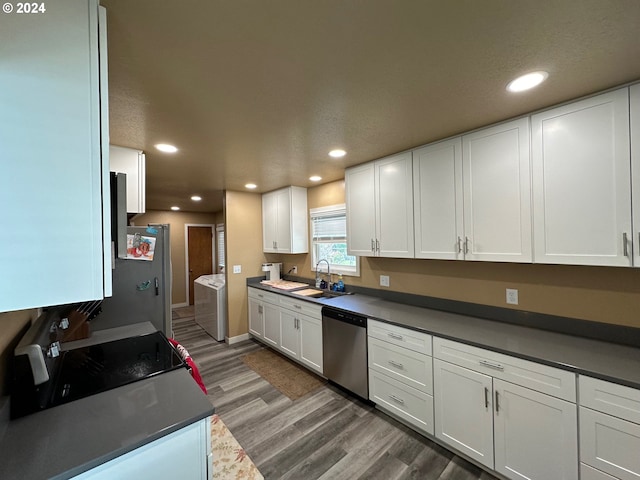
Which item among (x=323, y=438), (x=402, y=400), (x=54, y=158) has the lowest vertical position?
(x=323, y=438)

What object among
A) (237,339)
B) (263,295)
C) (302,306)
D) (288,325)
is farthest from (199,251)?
(302,306)

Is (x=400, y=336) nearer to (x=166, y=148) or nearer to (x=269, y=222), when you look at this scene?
(x=166, y=148)

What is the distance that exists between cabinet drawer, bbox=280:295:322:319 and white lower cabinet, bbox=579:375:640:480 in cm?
207

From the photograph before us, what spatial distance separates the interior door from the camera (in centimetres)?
645

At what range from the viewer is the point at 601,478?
132cm

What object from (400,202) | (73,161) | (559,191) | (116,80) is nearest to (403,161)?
(400,202)

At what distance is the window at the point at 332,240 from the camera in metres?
3.41

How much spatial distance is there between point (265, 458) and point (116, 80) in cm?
254

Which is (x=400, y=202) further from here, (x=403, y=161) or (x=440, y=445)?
(x=440, y=445)

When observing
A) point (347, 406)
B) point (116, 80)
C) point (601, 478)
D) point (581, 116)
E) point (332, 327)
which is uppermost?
point (116, 80)

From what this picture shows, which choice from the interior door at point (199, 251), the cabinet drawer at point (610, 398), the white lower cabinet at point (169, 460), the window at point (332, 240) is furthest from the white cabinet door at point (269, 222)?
the cabinet drawer at point (610, 398)

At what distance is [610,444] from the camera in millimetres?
1293

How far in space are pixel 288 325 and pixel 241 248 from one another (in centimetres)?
151

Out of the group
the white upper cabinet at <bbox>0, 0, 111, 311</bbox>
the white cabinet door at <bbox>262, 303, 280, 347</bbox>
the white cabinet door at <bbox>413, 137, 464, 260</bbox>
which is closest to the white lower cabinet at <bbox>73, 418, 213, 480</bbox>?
the white upper cabinet at <bbox>0, 0, 111, 311</bbox>
